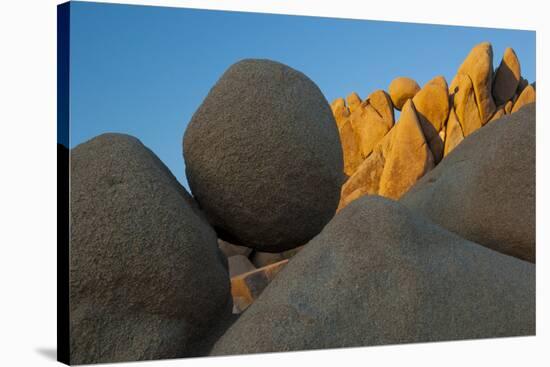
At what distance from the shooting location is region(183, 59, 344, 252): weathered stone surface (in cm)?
432

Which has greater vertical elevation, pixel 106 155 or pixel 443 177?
pixel 106 155

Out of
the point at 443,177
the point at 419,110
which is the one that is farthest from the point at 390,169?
the point at 443,177

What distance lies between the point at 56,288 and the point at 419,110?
37.4 ft

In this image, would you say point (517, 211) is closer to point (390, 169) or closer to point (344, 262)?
point (344, 262)

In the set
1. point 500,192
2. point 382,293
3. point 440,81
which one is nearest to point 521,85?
point 440,81

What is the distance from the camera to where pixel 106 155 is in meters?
4.02

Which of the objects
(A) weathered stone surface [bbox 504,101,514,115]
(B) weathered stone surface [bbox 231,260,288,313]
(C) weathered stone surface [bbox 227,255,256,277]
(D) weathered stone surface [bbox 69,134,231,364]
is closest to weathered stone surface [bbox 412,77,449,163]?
(A) weathered stone surface [bbox 504,101,514,115]

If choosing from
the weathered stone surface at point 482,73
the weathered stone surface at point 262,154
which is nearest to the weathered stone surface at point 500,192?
the weathered stone surface at point 262,154

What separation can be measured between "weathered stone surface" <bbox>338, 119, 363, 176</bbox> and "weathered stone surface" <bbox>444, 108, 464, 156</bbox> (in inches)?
109

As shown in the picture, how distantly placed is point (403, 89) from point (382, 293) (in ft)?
38.3

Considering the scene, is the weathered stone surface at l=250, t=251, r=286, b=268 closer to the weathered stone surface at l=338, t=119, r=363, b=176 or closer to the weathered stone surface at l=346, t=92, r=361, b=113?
the weathered stone surface at l=338, t=119, r=363, b=176

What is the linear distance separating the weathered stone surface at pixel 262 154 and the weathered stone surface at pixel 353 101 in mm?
12026

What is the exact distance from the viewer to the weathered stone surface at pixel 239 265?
9.62m

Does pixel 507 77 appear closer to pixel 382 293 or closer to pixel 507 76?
pixel 507 76
